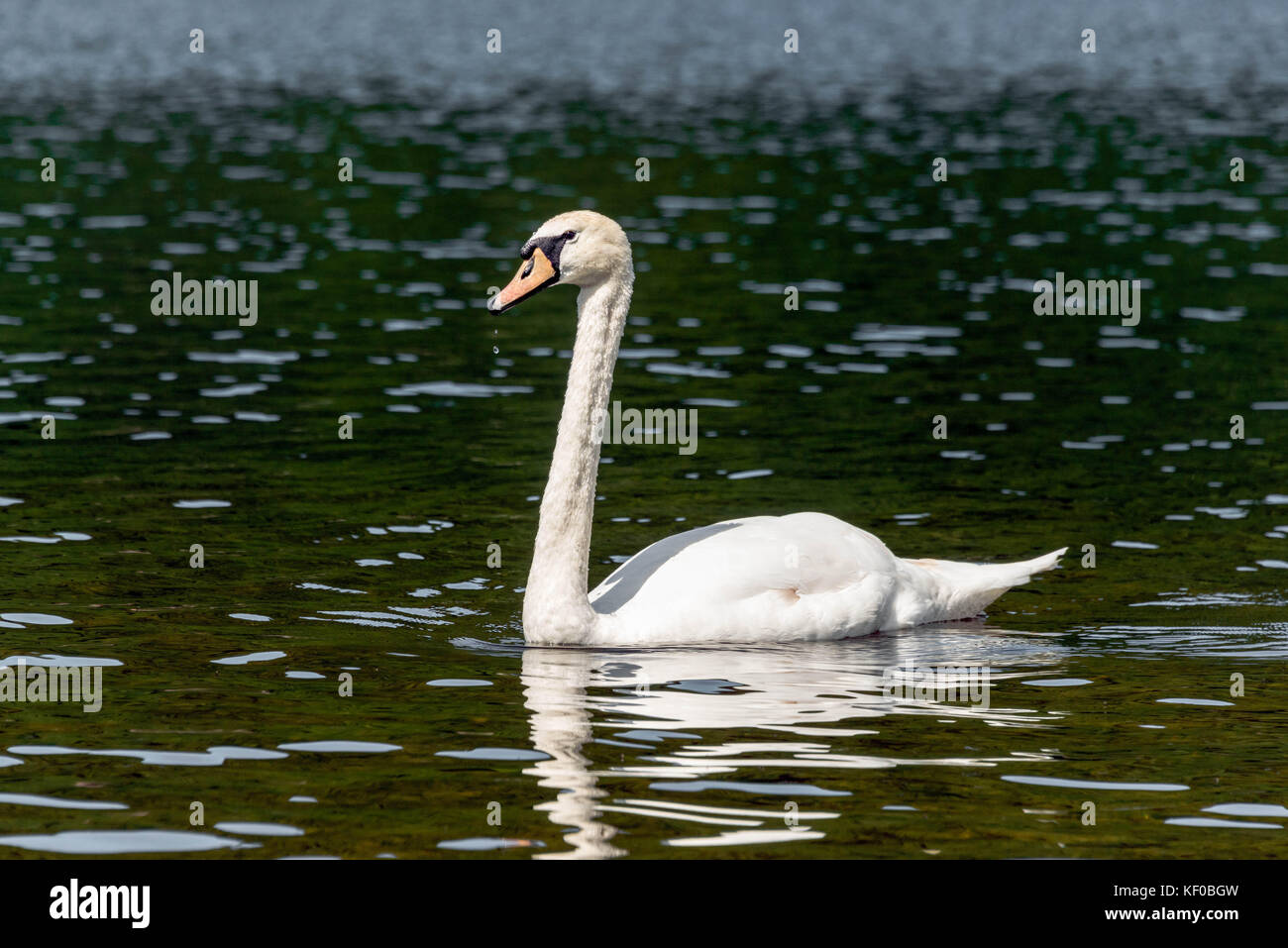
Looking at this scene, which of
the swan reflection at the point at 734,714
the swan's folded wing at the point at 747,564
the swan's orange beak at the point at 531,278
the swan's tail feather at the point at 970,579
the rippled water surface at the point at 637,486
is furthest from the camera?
the swan's tail feather at the point at 970,579

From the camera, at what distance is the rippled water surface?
10547 mm

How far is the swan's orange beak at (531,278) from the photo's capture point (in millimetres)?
13047

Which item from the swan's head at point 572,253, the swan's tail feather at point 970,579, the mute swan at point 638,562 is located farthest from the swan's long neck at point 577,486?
the swan's tail feather at point 970,579

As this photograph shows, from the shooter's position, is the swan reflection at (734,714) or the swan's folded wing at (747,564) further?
the swan's folded wing at (747,564)

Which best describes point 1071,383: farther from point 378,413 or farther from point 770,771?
point 770,771

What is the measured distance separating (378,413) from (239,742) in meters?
11.2

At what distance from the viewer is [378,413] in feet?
73.3

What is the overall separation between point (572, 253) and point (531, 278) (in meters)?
0.36

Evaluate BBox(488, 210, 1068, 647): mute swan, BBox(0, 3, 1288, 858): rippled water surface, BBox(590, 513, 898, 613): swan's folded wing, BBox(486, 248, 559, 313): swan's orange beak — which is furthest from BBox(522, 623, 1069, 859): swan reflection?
BBox(486, 248, 559, 313): swan's orange beak

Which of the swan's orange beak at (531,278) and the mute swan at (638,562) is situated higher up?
the swan's orange beak at (531,278)

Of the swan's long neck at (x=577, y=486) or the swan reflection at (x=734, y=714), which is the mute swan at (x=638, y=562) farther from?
the swan reflection at (x=734, y=714)

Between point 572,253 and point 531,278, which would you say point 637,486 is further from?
point 531,278

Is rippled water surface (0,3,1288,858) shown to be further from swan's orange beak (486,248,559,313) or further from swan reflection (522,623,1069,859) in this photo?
swan's orange beak (486,248,559,313)
